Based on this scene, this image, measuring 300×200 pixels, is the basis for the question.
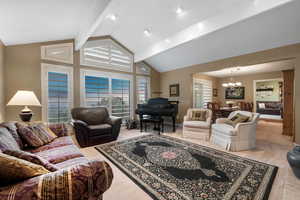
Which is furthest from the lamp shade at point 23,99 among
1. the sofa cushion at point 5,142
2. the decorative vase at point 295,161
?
the decorative vase at point 295,161

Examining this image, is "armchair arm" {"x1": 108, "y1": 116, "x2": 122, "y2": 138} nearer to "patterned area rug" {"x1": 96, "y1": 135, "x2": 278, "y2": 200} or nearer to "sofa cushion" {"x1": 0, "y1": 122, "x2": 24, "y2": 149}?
"patterned area rug" {"x1": 96, "y1": 135, "x2": 278, "y2": 200}

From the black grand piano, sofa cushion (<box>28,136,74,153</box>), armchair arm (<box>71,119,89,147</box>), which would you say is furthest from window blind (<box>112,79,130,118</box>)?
sofa cushion (<box>28,136,74,153</box>)

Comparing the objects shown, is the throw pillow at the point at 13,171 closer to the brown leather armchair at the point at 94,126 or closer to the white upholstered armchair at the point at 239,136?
the brown leather armchair at the point at 94,126

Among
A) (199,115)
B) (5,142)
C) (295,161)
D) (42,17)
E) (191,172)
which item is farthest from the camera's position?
(199,115)

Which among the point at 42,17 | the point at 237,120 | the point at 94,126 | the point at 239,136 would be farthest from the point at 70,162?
the point at 237,120

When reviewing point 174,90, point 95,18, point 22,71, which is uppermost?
point 95,18

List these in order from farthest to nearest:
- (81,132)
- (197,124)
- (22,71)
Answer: (197,124), (22,71), (81,132)

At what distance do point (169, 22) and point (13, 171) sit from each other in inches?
155

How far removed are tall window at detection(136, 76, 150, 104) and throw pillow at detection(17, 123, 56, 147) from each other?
3.81 m

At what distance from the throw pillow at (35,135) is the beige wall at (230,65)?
4580 mm

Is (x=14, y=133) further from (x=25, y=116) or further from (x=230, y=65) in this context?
(x=230, y=65)

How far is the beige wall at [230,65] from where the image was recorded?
10.6 feet

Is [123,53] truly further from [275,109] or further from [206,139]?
[275,109]

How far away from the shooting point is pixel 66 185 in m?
0.82
